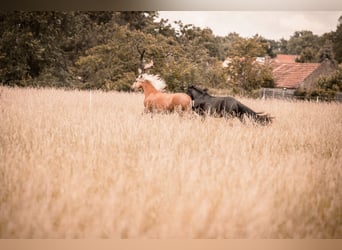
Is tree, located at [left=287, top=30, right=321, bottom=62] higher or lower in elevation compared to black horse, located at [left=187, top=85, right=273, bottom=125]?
higher

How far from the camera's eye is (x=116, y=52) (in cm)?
319

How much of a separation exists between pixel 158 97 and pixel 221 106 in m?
0.52

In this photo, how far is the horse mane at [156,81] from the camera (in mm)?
3146

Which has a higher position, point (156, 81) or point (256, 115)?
point (156, 81)

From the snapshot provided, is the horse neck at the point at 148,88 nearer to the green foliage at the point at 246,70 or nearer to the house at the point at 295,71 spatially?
the green foliage at the point at 246,70

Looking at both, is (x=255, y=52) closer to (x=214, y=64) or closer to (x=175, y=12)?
(x=214, y=64)

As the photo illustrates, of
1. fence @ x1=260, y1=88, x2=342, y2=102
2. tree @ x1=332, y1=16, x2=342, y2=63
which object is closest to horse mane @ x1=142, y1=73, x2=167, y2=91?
fence @ x1=260, y1=88, x2=342, y2=102

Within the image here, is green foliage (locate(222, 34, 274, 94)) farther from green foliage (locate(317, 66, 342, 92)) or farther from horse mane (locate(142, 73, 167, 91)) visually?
horse mane (locate(142, 73, 167, 91))

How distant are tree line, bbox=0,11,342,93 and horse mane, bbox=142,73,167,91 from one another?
4 centimetres

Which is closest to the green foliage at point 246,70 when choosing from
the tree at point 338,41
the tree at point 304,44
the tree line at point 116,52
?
the tree line at point 116,52

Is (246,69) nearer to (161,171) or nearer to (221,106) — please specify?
(221,106)

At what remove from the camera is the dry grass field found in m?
2.65

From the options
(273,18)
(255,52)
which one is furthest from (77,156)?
(273,18)

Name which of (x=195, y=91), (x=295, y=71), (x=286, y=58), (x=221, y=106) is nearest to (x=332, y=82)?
(x=295, y=71)
